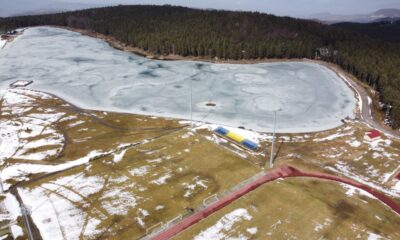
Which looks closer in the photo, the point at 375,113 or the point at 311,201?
the point at 311,201

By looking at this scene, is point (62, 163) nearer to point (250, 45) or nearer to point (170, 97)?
point (170, 97)

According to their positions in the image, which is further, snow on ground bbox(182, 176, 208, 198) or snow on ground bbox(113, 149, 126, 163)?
snow on ground bbox(113, 149, 126, 163)

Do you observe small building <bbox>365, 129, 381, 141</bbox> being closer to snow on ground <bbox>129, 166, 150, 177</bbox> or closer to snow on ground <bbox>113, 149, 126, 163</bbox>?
snow on ground <bbox>129, 166, 150, 177</bbox>

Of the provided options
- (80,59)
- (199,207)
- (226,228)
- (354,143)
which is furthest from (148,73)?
(226,228)

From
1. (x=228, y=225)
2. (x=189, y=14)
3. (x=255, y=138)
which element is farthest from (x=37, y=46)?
(x=228, y=225)

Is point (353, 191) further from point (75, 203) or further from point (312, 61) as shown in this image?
point (312, 61)

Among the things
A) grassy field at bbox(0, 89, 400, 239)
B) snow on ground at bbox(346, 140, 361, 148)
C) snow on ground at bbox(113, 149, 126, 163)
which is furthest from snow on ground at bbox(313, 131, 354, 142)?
snow on ground at bbox(113, 149, 126, 163)
